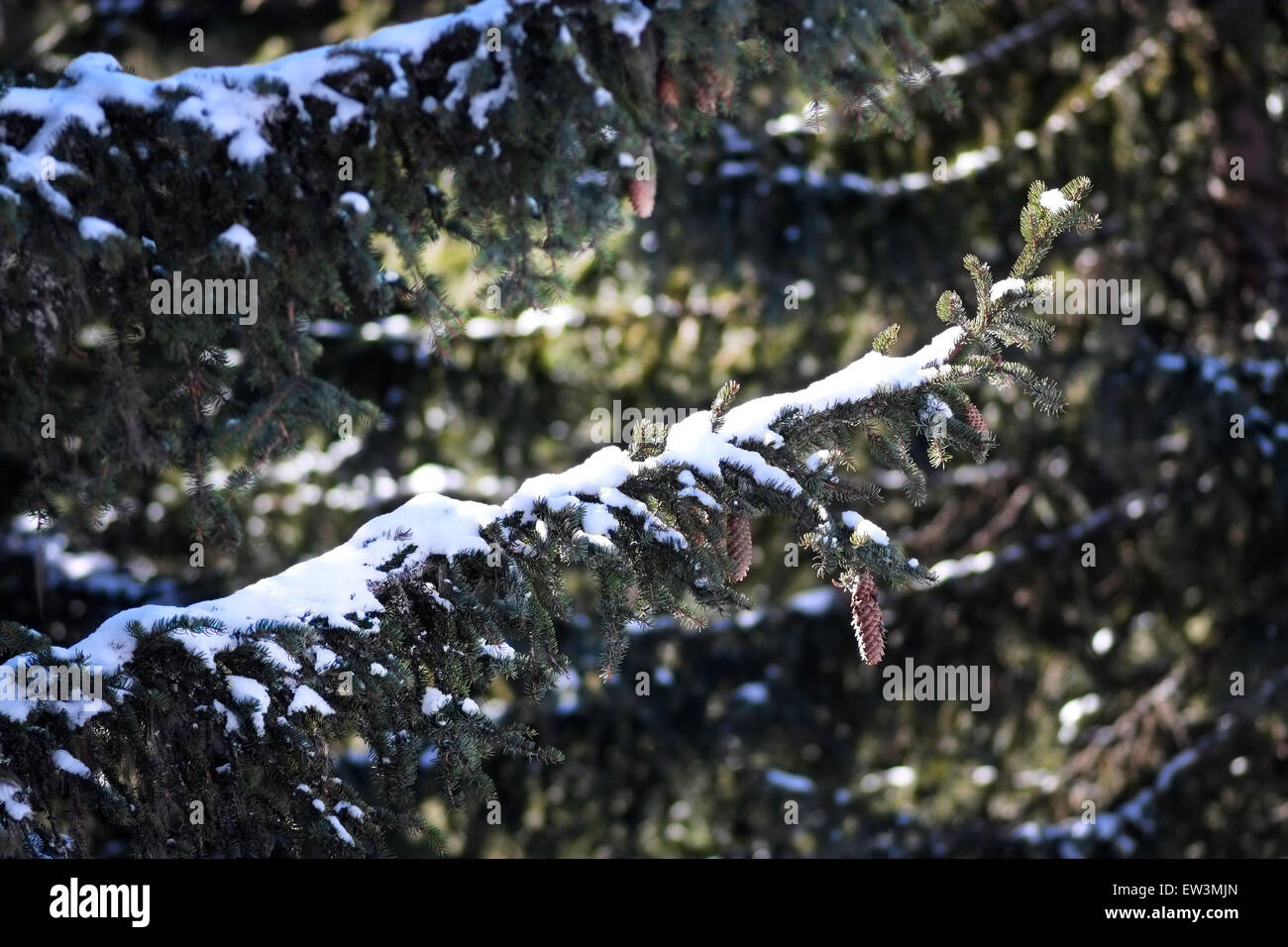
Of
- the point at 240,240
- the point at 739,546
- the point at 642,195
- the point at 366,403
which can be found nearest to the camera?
the point at 739,546

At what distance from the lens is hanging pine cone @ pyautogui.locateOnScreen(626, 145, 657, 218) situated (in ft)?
14.7

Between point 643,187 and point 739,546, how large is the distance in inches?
61.7

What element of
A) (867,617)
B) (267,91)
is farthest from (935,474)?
(867,617)

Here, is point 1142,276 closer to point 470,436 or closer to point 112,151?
point 470,436

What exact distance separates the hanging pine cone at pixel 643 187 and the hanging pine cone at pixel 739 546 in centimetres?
138

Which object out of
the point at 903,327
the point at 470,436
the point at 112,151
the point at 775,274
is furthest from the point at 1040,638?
the point at 112,151

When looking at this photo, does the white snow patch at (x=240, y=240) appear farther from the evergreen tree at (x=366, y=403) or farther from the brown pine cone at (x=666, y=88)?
the brown pine cone at (x=666, y=88)

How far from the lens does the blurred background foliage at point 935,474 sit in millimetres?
8516

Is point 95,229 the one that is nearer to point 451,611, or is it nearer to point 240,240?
point 240,240

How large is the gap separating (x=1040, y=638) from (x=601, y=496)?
6643 mm

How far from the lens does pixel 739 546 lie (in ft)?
11.2

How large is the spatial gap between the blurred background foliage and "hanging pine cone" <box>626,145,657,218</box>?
360cm

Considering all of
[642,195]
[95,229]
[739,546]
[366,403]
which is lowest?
[739,546]
